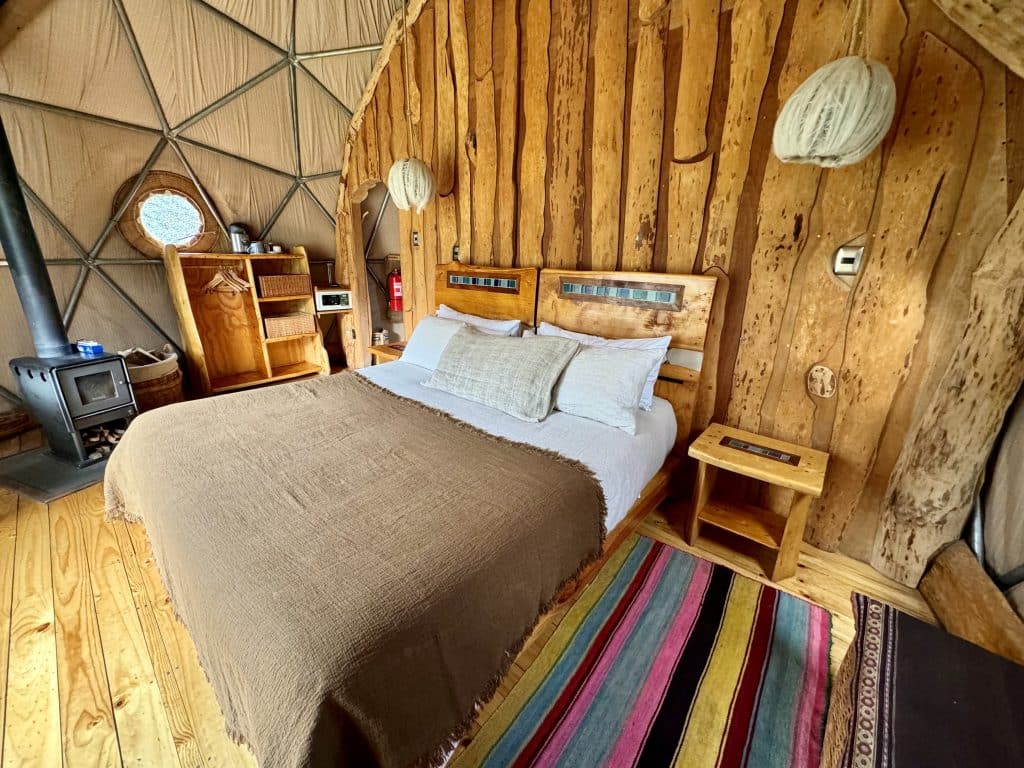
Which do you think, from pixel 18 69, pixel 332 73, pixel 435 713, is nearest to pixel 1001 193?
pixel 435 713

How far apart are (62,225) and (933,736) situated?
15.6 feet

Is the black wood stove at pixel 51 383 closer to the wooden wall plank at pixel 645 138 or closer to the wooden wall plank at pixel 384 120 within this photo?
the wooden wall plank at pixel 384 120

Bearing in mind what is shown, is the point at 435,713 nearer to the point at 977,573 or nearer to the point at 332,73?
the point at 977,573

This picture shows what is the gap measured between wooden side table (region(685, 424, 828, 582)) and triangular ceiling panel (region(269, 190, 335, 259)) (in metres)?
4.08

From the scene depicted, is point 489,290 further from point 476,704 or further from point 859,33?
point 476,704

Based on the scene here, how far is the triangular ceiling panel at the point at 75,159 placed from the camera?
99.7 inches

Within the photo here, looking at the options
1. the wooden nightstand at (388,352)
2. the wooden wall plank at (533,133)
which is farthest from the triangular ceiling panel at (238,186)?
the wooden wall plank at (533,133)

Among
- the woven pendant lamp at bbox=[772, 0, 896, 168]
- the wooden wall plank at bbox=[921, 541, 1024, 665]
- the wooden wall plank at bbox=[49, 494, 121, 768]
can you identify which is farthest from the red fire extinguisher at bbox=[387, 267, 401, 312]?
the wooden wall plank at bbox=[921, 541, 1024, 665]

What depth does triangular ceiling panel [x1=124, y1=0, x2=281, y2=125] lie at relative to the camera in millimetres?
2527

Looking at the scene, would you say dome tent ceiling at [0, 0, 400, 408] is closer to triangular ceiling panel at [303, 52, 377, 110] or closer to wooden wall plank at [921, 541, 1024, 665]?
triangular ceiling panel at [303, 52, 377, 110]

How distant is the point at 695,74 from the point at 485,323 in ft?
5.38

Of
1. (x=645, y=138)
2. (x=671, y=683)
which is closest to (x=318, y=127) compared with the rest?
(x=645, y=138)

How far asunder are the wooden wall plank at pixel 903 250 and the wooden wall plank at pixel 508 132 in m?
1.82

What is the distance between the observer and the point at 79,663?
1369mm
